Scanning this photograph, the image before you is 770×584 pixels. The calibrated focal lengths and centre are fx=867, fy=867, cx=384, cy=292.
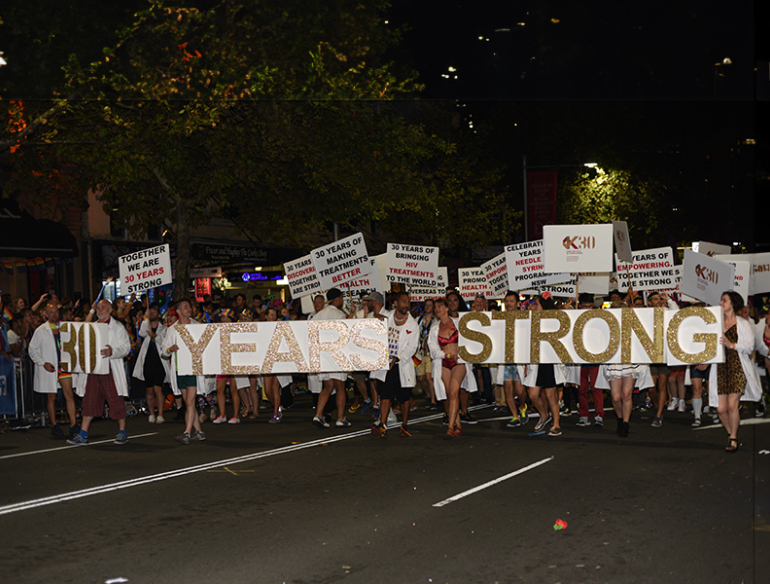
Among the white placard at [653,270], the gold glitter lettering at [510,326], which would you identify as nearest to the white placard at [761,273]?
the white placard at [653,270]

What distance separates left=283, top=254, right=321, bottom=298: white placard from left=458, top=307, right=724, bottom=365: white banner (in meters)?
5.57

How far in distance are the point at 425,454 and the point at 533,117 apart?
110 feet

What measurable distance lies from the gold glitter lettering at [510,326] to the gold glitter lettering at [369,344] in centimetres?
165

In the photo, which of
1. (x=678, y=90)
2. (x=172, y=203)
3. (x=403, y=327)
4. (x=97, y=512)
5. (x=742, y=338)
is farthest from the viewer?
(x=172, y=203)

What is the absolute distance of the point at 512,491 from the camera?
326 inches

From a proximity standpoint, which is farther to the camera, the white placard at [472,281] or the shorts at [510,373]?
the white placard at [472,281]

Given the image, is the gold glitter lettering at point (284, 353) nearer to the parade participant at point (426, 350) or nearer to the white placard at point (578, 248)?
the parade participant at point (426, 350)

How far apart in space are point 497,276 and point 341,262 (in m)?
4.48

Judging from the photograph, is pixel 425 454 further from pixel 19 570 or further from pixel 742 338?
pixel 19 570

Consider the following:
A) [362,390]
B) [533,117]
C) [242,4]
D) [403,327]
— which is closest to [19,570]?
[242,4]

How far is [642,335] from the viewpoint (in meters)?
11.4

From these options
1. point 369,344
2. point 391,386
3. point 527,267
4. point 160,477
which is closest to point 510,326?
point 391,386

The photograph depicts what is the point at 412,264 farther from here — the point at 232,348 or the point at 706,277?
the point at 706,277

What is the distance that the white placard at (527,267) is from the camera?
49.4 ft
